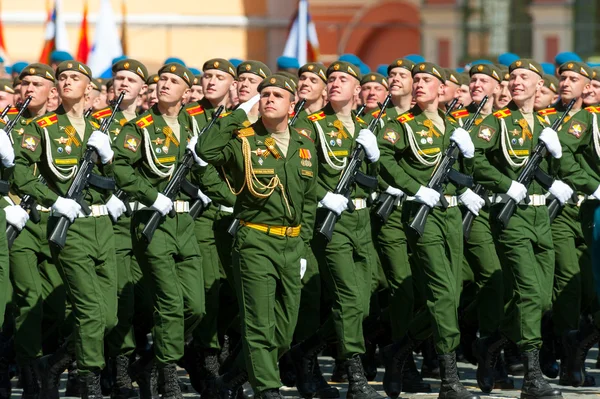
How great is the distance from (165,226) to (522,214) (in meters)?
2.17

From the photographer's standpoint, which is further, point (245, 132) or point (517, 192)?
point (517, 192)

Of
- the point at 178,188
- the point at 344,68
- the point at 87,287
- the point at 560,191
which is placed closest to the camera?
the point at 87,287

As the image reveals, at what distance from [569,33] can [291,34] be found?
9368 millimetres

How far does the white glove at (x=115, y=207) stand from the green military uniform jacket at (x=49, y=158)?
335 mm

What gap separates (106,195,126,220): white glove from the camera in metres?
11.0

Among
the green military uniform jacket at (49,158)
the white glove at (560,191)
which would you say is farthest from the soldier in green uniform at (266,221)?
the white glove at (560,191)

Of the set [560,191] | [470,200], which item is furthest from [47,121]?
[560,191]

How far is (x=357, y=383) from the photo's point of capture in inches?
434

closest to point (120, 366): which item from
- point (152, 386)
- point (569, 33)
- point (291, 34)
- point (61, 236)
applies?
point (152, 386)

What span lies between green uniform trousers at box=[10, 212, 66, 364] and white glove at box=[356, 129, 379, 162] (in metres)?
2.01

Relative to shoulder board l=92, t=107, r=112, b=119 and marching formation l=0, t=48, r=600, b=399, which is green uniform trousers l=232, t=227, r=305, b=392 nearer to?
marching formation l=0, t=48, r=600, b=399

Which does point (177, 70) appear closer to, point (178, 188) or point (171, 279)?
point (178, 188)

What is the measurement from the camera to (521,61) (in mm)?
11500

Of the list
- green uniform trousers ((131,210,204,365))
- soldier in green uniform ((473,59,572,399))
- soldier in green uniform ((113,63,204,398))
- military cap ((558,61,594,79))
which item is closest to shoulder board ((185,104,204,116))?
soldier in green uniform ((113,63,204,398))
